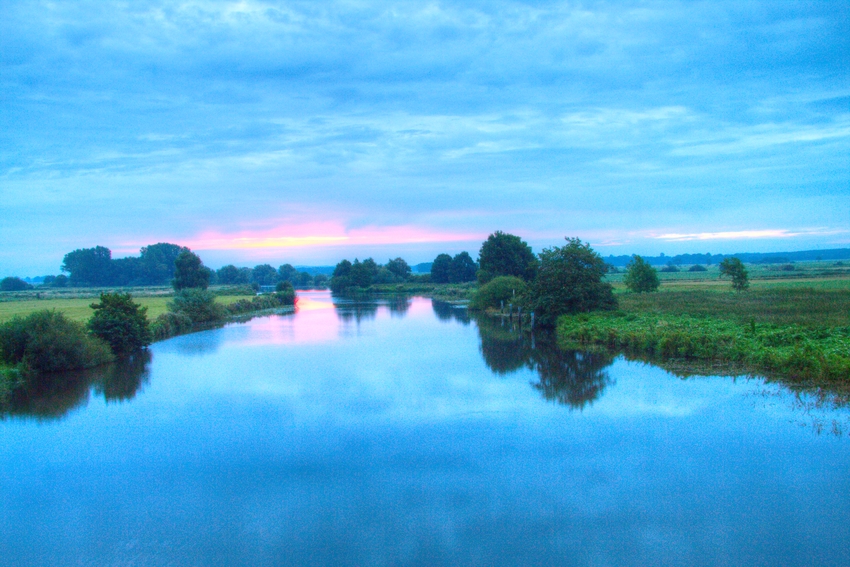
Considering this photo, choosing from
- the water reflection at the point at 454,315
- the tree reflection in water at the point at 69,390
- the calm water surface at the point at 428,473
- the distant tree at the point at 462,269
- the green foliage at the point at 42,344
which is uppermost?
the distant tree at the point at 462,269

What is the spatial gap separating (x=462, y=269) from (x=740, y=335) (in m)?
57.0

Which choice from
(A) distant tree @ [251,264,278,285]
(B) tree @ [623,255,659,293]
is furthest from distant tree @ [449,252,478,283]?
(A) distant tree @ [251,264,278,285]

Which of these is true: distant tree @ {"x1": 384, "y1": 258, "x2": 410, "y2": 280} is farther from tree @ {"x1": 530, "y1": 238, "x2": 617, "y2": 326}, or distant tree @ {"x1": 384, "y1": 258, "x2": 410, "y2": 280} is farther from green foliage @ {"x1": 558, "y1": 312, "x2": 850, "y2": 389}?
green foliage @ {"x1": 558, "y1": 312, "x2": 850, "y2": 389}

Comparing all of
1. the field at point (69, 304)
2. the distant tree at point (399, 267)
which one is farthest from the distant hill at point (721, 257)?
the field at point (69, 304)

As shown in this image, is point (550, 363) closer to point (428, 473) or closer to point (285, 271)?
point (428, 473)

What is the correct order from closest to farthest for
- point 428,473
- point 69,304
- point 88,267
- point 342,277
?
A: point 428,473
point 69,304
point 342,277
point 88,267

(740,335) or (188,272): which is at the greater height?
(188,272)

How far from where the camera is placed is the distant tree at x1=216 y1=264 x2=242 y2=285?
10212 centimetres

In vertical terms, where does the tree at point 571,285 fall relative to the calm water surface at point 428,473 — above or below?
above

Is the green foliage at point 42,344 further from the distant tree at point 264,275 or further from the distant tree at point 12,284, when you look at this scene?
the distant tree at point 264,275

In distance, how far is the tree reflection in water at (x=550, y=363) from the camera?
13.5 metres

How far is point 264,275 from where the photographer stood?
117m

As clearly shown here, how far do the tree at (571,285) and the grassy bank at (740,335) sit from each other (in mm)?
1089


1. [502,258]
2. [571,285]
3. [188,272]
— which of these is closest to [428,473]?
[571,285]
